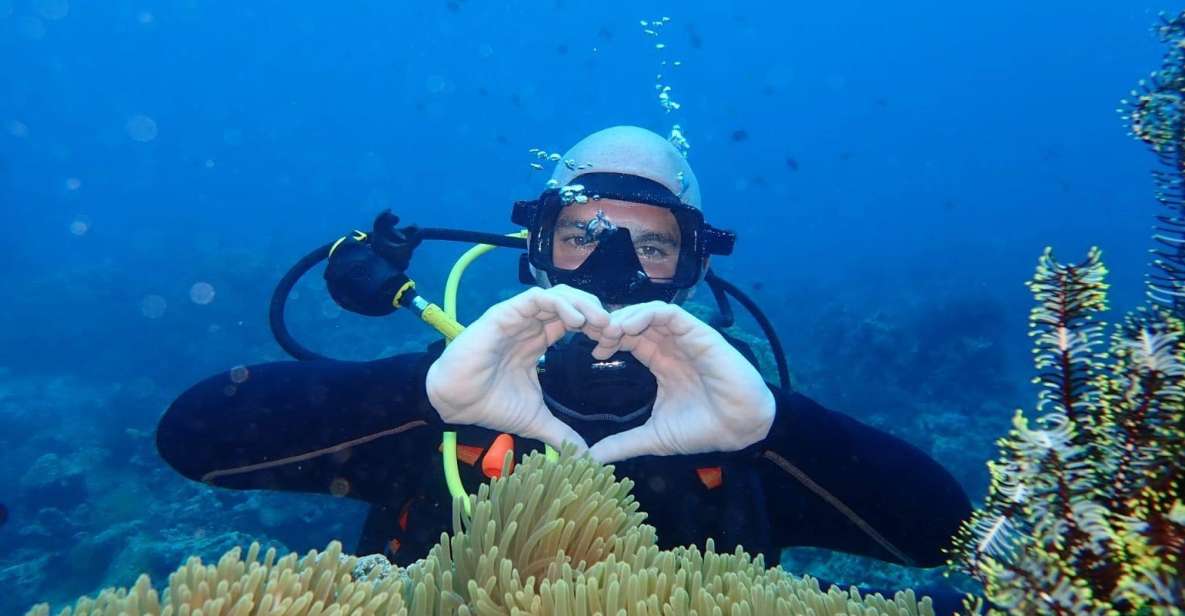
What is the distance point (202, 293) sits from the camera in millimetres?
22359

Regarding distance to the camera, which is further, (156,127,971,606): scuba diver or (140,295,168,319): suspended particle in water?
(140,295,168,319): suspended particle in water

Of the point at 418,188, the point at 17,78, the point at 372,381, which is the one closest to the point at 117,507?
the point at 372,381

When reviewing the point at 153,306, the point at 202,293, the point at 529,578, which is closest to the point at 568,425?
the point at 529,578

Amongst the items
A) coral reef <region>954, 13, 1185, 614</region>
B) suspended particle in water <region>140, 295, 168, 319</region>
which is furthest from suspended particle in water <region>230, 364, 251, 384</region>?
suspended particle in water <region>140, 295, 168, 319</region>

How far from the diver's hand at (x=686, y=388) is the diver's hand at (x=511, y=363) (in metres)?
0.15

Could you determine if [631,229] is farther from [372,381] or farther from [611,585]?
[611,585]

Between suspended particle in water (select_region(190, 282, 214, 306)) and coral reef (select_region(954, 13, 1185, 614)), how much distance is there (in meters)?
25.3

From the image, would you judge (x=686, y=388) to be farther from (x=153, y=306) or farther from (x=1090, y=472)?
(x=153, y=306)

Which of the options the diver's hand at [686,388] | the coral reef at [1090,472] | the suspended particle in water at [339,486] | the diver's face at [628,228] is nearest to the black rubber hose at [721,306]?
the diver's face at [628,228]

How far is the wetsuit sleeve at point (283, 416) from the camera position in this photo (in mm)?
2828

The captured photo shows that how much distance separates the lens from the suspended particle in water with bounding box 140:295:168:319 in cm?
2180

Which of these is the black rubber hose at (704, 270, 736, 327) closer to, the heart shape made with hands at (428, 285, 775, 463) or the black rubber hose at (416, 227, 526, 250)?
the heart shape made with hands at (428, 285, 775, 463)

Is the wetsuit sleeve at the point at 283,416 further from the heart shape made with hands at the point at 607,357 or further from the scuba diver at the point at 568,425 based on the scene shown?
the heart shape made with hands at the point at 607,357

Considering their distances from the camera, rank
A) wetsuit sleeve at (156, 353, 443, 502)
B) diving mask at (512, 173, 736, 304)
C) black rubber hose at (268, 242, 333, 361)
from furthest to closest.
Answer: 1. diving mask at (512, 173, 736, 304)
2. black rubber hose at (268, 242, 333, 361)
3. wetsuit sleeve at (156, 353, 443, 502)
